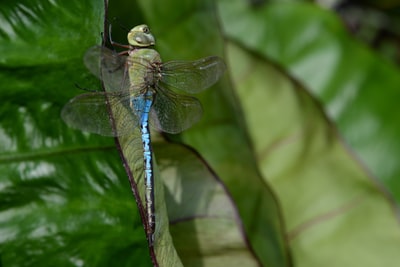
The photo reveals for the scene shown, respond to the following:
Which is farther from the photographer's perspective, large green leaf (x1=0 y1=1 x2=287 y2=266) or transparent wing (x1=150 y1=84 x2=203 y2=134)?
transparent wing (x1=150 y1=84 x2=203 y2=134)

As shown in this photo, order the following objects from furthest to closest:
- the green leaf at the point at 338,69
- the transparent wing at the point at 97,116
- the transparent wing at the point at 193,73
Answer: the green leaf at the point at 338,69 → the transparent wing at the point at 193,73 → the transparent wing at the point at 97,116

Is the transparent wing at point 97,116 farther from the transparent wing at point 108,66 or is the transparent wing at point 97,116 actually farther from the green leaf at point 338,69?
the green leaf at point 338,69

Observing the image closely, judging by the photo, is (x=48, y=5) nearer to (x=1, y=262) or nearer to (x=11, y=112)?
(x=11, y=112)

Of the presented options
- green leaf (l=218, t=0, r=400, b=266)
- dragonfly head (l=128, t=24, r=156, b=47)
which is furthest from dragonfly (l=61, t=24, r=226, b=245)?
green leaf (l=218, t=0, r=400, b=266)

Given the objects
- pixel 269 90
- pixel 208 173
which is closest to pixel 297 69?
pixel 269 90

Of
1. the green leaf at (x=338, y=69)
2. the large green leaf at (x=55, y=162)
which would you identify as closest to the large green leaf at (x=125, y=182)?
the large green leaf at (x=55, y=162)

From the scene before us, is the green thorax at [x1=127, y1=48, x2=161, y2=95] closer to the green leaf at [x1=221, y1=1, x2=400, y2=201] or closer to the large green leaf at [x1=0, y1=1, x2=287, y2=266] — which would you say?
the large green leaf at [x1=0, y1=1, x2=287, y2=266]
